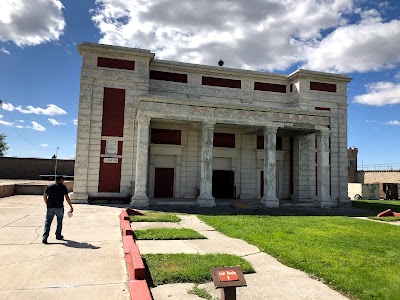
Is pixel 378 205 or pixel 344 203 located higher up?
pixel 344 203

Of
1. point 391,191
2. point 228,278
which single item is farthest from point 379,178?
point 228,278

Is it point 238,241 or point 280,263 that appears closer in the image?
point 280,263

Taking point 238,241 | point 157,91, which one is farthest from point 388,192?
point 238,241

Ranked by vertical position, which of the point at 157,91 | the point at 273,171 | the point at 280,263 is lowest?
the point at 280,263

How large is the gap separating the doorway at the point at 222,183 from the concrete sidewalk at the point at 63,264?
14694mm

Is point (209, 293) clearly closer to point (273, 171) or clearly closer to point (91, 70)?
point (273, 171)

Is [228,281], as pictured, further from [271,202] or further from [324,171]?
[324,171]

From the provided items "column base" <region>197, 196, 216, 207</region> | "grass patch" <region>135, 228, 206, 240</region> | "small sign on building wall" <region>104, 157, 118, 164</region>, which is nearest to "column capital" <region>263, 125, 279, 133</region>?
"column base" <region>197, 196, 216, 207</region>

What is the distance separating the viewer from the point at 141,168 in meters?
18.0

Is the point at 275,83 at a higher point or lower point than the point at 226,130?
higher

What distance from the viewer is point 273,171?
66.1ft

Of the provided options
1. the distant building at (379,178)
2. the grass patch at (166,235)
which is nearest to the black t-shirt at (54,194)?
the grass patch at (166,235)

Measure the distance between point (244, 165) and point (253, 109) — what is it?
18.7 ft

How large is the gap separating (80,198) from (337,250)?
52.6 feet
